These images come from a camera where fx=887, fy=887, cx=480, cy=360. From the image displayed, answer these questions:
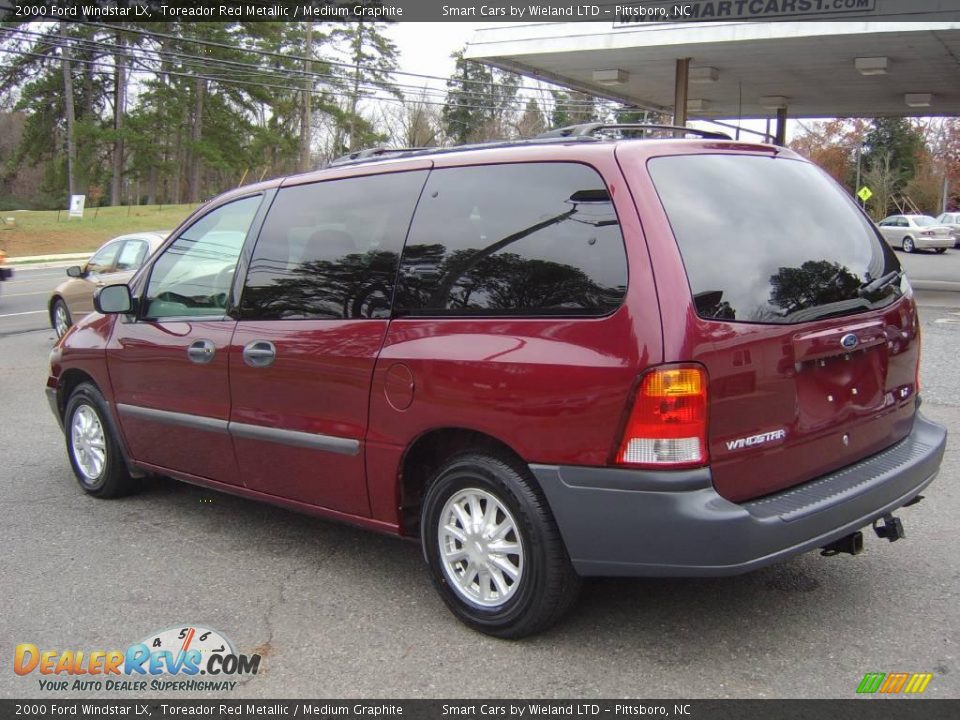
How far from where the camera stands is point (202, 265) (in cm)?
478

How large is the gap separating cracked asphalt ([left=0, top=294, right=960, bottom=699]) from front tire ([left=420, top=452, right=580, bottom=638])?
143 mm

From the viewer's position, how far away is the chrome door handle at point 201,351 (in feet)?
14.5

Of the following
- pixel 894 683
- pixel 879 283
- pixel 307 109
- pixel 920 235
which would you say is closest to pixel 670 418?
pixel 894 683

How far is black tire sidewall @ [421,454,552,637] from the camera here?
325 cm

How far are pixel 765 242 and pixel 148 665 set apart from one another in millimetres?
2828

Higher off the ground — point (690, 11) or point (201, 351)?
point (690, 11)

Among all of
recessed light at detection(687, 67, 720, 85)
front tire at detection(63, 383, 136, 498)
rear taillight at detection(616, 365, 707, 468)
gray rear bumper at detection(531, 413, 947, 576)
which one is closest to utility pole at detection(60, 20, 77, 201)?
recessed light at detection(687, 67, 720, 85)

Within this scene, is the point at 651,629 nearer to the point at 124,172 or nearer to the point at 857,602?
the point at 857,602

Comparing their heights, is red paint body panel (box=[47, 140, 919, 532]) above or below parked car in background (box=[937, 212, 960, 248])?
below

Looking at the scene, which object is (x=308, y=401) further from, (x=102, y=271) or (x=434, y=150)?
(x=102, y=271)

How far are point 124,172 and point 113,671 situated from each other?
5680 cm

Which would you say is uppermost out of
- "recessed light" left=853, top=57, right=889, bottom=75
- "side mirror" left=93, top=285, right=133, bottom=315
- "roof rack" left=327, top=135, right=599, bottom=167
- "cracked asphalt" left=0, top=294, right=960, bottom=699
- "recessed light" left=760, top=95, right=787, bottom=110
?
"recessed light" left=760, top=95, right=787, bottom=110
